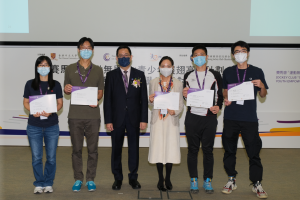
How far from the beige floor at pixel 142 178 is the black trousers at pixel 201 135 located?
38 centimetres

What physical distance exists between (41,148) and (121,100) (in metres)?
1.16

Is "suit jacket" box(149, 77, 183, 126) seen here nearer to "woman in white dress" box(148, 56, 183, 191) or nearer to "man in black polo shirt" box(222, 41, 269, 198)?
"woman in white dress" box(148, 56, 183, 191)

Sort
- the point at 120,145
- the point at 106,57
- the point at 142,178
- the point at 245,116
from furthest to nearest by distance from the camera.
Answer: the point at 106,57
the point at 142,178
the point at 120,145
the point at 245,116

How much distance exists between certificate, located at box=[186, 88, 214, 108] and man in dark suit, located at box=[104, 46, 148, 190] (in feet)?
1.96

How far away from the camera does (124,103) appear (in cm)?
317

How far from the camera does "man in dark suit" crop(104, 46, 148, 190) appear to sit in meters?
3.17

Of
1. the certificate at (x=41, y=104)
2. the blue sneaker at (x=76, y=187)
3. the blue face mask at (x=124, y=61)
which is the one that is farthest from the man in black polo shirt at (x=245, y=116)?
the certificate at (x=41, y=104)

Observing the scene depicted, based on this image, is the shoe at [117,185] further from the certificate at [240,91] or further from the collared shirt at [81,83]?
the certificate at [240,91]

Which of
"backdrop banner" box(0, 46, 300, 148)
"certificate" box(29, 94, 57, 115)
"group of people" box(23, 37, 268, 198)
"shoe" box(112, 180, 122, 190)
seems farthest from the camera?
"backdrop banner" box(0, 46, 300, 148)

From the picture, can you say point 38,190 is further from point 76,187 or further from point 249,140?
point 249,140

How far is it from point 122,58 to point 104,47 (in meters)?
2.54

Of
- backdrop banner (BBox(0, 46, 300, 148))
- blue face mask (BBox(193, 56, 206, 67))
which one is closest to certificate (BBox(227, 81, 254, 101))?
blue face mask (BBox(193, 56, 206, 67))

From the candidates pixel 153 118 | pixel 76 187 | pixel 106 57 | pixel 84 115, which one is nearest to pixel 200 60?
pixel 153 118

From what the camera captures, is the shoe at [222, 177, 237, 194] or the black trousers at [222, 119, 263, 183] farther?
the shoe at [222, 177, 237, 194]
